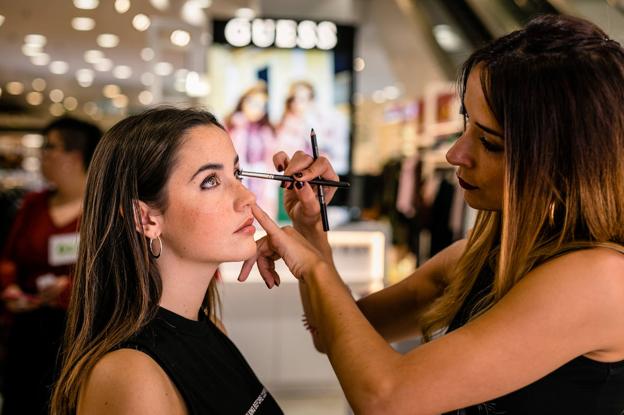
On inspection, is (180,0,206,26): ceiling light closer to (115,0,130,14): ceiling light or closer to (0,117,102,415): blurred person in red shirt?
(115,0,130,14): ceiling light

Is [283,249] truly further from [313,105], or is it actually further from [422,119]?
[422,119]

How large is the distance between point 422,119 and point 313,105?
10.9 feet

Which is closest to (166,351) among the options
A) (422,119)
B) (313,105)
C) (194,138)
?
(194,138)

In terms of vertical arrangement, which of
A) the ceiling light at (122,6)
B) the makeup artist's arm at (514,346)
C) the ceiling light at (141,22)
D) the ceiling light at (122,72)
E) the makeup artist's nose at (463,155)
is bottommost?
the makeup artist's arm at (514,346)

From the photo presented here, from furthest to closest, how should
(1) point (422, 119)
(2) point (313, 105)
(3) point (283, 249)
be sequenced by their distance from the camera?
(1) point (422, 119) < (2) point (313, 105) < (3) point (283, 249)

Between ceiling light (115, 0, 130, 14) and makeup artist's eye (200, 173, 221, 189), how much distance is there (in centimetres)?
850

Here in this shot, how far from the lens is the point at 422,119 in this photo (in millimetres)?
7758

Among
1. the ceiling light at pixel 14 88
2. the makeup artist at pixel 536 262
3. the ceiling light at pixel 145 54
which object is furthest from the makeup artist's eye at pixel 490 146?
the ceiling light at pixel 14 88

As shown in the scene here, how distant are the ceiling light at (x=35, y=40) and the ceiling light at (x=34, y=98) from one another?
7.27m

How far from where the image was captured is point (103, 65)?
1466 centimetres

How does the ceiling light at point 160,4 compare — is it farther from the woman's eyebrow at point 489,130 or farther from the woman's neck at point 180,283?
the woman's eyebrow at point 489,130

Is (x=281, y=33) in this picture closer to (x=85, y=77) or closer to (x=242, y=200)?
(x=242, y=200)

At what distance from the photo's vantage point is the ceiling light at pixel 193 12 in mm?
9070

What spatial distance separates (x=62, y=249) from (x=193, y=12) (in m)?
7.30
